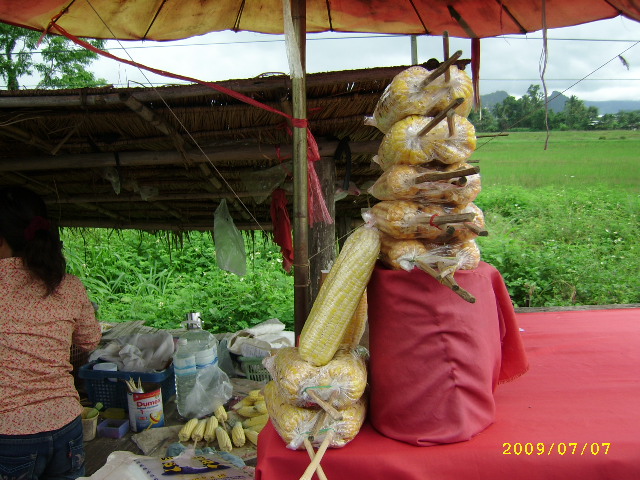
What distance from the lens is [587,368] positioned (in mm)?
2172

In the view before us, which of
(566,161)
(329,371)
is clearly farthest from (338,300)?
(566,161)

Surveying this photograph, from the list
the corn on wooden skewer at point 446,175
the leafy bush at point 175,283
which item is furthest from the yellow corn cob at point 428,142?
the leafy bush at point 175,283

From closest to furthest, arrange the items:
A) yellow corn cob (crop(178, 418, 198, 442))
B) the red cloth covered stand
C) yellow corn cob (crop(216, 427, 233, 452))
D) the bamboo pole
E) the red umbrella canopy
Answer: the red cloth covered stand
the bamboo pole
the red umbrella canopy
yellow corn cob (crop(216, 427, 233, 452))
yellow corn cob (crop(178, 418, 198, 442))

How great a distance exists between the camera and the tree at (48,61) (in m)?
13.8

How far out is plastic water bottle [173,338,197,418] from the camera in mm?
3551

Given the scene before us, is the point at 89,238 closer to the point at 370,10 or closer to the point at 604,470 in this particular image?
the point at 370,10

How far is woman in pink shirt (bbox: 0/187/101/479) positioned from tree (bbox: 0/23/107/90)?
13.2 metres

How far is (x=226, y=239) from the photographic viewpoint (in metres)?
4.87

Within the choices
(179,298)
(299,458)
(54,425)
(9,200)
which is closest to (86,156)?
(9,200)

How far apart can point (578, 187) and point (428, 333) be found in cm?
1659

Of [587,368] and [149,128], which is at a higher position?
[149,128]

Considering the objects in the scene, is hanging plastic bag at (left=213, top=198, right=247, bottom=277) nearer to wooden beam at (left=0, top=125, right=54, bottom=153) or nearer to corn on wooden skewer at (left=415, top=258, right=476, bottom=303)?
wooden beam at (left=0, top=125, right=54, bottom=153)

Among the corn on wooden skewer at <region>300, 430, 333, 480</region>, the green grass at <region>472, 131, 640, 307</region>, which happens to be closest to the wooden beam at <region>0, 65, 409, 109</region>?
the corn on wooden skewer at <region>300, 430, 333, 480</region>

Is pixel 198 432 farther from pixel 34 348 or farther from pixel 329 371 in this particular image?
pixel 329 371
